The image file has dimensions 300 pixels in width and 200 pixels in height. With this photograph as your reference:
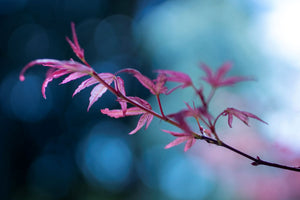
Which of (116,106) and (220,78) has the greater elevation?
(220,78)

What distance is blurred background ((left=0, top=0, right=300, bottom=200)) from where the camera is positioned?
11.2ft

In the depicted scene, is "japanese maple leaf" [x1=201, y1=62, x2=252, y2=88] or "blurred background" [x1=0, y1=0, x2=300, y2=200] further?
"blurred background" [x1=0, y1=0, x2=300, y2=200]

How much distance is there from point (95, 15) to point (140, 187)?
2.80 metres

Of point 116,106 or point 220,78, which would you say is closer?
point 220,78

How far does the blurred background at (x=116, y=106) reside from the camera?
11.2 ft

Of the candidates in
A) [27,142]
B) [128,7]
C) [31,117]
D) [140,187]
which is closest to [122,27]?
[128,7]

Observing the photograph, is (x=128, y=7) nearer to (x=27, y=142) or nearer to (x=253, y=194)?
(x=27, y=142)

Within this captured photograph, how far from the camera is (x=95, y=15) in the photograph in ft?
13.2

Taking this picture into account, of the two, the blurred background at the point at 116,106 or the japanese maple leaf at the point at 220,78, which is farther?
the blurred background at the point at 116,106

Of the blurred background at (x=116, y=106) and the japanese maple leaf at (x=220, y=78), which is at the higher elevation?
the japanese maple leaf at (x=220, y=78)

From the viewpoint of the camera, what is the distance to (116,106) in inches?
150

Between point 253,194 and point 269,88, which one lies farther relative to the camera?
point 269,88

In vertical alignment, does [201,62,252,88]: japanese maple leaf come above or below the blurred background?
above

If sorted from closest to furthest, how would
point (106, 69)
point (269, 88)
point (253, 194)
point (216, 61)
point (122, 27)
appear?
point (253, 194)
point (269, 88)
point (106, 69)
point (122, 27)
point (216, 61)
